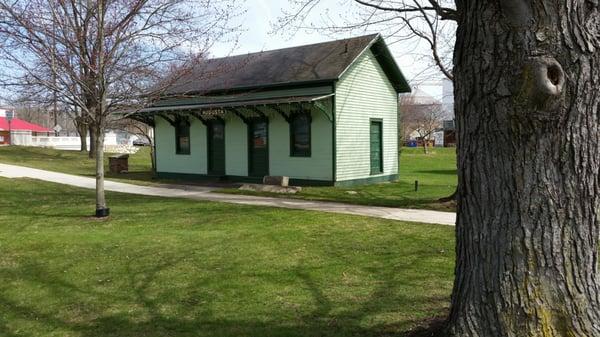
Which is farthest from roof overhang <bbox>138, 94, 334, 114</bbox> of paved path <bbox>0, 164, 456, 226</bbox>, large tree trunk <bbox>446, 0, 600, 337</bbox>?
large tree trunk <bbox>446, 0, 600, 337</bbox>

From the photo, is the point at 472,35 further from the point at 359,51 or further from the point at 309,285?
the point at 359,51

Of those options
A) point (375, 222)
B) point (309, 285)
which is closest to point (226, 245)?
point (309, 285)

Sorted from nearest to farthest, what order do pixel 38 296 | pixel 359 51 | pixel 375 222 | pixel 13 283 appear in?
pixel 38 296
pixel 13 283
pixel 375 222
pixel 359 51

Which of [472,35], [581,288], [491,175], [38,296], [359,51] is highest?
[359,51]

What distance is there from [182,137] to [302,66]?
6.88m

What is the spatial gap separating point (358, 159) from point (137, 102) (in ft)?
30.8

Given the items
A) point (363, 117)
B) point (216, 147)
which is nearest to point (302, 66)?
point (363, 117)

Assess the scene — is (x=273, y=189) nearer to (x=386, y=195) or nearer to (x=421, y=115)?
(x=386, y=195)

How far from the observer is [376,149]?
2014 centimetres

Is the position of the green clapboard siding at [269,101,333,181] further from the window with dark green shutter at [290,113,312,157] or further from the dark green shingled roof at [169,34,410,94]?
the dark green shingled roof at [169,34,410,94]

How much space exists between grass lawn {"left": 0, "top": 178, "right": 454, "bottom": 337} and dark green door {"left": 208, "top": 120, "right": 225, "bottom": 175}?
1030cm

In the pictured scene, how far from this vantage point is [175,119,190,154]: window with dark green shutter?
22.7 metres

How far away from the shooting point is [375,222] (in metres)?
10.0

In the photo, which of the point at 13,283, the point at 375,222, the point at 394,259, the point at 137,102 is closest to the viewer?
the point at 13,283
